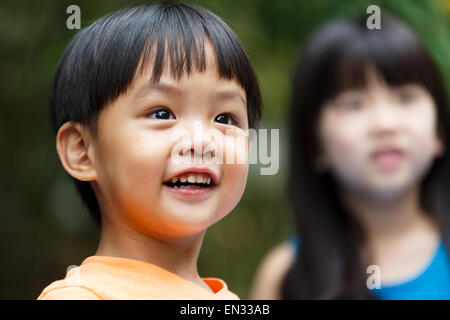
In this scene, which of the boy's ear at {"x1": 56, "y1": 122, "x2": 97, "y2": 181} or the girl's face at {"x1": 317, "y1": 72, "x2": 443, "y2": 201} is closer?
the boy's ear at {"x1": 56, "y1": 122, "x2": 97, "y2": 181}

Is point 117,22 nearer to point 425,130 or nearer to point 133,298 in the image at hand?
point 133,298

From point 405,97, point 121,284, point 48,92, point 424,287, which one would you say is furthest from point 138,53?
point 48,92

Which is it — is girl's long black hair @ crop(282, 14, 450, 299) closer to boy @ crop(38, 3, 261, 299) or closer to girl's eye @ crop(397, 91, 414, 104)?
girl's eye @ crop(397, 91, 414, 104)

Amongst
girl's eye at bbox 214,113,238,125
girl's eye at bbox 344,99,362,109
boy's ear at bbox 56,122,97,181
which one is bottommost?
boy's ear at bbox 56,122,97,181

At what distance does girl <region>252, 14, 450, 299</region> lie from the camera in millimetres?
2680

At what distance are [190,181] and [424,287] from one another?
6.06 ft

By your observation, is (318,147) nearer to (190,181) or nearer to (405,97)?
(405,97)

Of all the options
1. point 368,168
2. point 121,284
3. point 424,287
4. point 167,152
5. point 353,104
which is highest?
point 353,104

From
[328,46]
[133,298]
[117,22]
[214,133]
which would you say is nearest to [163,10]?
[117,22]

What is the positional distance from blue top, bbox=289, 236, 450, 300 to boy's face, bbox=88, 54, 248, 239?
1667mm

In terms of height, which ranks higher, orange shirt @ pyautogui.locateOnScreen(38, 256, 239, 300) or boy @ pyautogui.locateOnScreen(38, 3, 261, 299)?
boy @ pyautogui.locateOnScreen(38, 3, 261, 299)

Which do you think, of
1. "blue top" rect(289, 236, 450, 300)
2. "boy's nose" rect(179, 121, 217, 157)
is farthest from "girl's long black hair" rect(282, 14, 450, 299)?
"boy's nose" rect(179, 121, 217, 157)

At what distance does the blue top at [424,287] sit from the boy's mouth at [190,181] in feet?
5.49

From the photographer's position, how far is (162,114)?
1.33 meters
